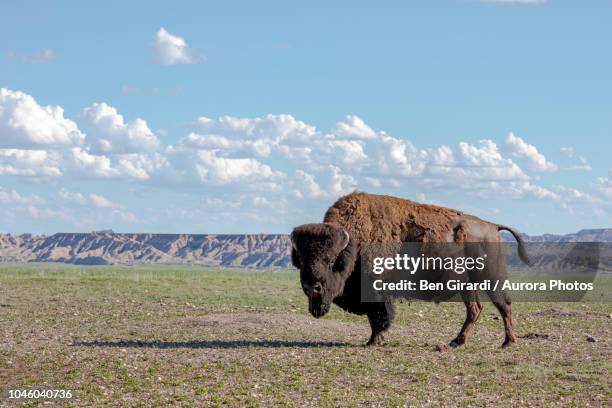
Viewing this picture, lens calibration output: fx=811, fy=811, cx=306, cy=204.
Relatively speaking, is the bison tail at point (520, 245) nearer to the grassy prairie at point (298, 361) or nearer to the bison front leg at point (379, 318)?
the grassy prairie at point (298, 361)

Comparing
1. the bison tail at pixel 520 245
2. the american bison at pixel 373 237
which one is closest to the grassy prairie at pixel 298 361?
the american bison at pixel 373 237

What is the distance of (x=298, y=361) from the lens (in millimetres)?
15977

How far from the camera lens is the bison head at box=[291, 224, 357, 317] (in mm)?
16219

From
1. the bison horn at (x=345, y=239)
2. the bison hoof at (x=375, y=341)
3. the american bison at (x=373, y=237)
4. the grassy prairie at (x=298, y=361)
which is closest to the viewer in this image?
the grassy prairie at (x=298, y=361)

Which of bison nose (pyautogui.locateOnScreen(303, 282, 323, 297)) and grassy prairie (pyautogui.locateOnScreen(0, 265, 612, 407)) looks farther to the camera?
bison nose (pyautogui.locateOnScreen(303, 282, 323, 297))

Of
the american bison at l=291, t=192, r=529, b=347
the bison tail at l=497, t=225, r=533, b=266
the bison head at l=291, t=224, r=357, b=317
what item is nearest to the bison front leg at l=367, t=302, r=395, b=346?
the american bison at l=291, t=192, r=529, b=347

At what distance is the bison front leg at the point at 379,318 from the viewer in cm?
1766

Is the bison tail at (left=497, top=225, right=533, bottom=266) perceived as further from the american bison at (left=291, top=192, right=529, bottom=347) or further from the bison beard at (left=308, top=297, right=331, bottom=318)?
the bison beard at (left=308, top=297, right=331, bottom=318)

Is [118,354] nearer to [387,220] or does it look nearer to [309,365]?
[309,365]

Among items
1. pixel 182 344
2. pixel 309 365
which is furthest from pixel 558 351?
pixel 182 344

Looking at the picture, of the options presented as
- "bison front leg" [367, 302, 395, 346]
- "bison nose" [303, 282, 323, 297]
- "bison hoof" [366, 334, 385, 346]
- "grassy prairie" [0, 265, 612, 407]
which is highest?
"bison nose" [303, 282, 323, 297]

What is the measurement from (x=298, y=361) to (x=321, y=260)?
2.04m

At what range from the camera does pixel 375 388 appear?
13602mm

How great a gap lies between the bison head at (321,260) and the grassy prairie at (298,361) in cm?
127
